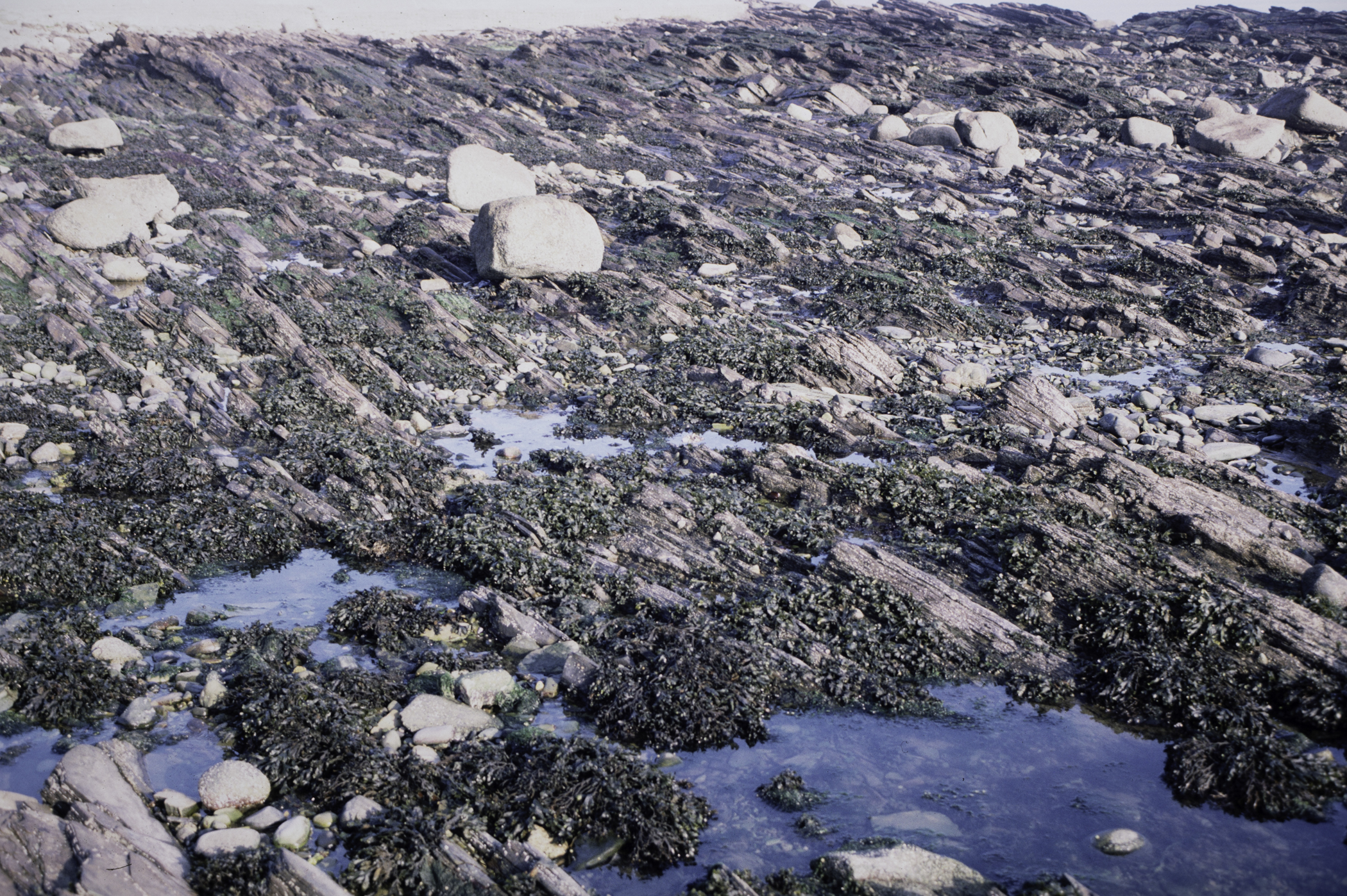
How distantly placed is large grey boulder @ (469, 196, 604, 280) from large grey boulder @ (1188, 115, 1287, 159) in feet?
120

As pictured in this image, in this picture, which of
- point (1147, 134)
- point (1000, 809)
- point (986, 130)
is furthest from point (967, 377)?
point (1147, 134)

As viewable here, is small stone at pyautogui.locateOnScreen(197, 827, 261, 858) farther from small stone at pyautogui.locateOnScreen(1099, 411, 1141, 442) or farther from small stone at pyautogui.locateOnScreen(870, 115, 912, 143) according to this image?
small stone at pyautogui.locateOnScreen(870, 115, 912, 143)

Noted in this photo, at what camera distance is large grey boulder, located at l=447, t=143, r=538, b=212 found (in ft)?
86.0

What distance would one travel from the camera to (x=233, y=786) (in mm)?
6926

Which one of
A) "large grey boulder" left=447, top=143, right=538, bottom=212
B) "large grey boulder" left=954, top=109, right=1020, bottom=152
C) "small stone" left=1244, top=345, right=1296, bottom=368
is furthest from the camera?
"large grey boulder" left=954, top=109, right=1020, bottom=152

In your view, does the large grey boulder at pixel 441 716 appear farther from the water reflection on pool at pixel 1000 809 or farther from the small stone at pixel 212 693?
the water reflection on pool at pixel 1000 809

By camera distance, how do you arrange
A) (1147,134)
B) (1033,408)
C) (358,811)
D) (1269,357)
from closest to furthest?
(358,811) → (1033,408) → (1269,357) → (1147,134)

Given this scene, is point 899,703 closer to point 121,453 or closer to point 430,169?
point 121,453

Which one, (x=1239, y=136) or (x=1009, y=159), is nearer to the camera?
(x=1009, y=159)

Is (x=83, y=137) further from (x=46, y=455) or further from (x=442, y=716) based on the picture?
(x=442, y=716)

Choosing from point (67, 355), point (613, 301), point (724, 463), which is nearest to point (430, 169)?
point (613, 301)

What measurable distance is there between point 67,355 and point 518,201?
10079 millimetres

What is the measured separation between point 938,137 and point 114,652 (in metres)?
43.1

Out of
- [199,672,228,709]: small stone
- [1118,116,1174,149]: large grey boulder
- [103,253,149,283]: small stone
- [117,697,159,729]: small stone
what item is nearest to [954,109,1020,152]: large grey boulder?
[1118,116,1174,149]: large grey boulder
